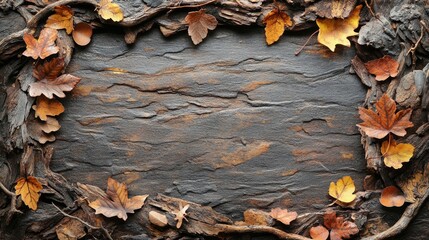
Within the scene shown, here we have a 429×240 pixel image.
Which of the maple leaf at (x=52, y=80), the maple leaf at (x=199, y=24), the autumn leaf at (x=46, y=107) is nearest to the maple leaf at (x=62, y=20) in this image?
the maple leaf at (x=52, y=80)

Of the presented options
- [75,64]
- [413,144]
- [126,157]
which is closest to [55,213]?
[126,157]

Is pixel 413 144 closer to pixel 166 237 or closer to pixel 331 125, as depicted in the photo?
pixel 331 125

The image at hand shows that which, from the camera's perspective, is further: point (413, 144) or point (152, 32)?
point (152, 32)

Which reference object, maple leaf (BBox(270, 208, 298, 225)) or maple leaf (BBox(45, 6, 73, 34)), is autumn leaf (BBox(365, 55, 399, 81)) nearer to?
maple leaf (BBox(270, 208, 298, 225))

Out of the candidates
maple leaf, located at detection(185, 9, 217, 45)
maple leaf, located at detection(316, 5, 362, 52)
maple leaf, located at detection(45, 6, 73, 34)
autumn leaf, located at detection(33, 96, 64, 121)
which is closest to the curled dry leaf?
maple leaf, located at detection(45, 6, 73, 34)

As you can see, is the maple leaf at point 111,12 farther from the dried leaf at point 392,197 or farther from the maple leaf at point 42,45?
the dried leaf at point 392,197

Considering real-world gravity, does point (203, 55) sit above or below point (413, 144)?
above
